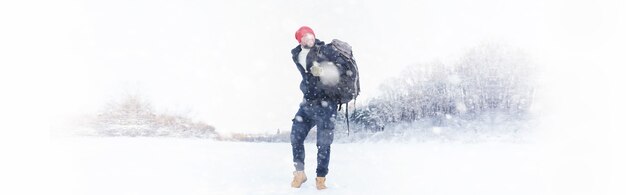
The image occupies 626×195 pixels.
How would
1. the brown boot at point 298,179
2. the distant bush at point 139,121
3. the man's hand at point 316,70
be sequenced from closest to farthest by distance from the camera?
the man's hand at point 316,70 → the brown boot at point 298,179 → the distant bush at point 139,121

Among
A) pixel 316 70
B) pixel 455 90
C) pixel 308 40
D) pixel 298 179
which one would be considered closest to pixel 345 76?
pixel 316 70

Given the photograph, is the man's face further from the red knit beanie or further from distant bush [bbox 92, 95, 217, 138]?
distant bush [bbox 92, 95, 217, 138]

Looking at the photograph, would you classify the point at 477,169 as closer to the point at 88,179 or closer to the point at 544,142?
the point at 544,142

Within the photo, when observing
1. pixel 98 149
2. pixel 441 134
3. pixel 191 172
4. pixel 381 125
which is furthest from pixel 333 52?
pixel 381 125

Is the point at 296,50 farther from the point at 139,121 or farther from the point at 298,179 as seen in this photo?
the point at 139,121

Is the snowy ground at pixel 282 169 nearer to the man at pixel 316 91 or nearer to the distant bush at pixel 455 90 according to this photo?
the man at pixel 316 91

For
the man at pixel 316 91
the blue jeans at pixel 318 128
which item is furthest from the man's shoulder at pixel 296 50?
the blue jeans at pixel 318 128

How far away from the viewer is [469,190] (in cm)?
525

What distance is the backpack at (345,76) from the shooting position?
5398 mm

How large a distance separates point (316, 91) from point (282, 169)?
165cm

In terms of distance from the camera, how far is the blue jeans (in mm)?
5438

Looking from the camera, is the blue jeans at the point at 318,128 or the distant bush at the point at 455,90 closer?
the blue jeans at the point at 318,128

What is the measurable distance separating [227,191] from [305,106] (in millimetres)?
1027

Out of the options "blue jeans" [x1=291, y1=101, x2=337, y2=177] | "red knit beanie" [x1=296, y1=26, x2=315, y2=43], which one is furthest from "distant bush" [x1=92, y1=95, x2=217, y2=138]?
"red knit beanie" [x1=296, y1=26, x2=315, y2=43]
